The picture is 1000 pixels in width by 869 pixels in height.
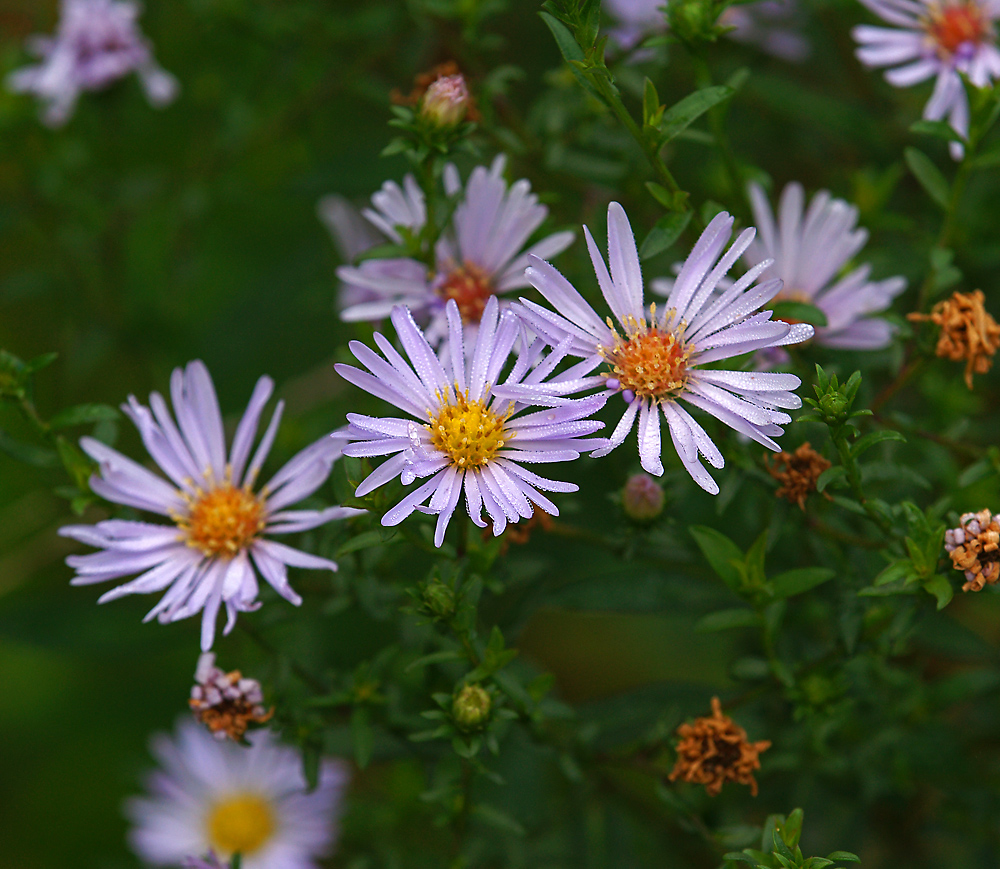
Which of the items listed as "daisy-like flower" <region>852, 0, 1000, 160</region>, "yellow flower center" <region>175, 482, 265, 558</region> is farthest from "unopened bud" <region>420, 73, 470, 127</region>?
"daisy-like flower" <region>852, 0, 1000, 160</region>

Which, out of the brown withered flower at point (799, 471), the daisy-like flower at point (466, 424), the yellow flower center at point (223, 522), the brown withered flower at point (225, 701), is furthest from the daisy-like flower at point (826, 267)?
the brown withered flower at point (225, 701)

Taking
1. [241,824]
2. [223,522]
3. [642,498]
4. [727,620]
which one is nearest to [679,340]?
[642,498]

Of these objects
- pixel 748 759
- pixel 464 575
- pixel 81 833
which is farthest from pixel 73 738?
pixel 748 759

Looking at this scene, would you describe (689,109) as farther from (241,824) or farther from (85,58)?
(241,824)

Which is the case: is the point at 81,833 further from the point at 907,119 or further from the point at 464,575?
the point at 907,119

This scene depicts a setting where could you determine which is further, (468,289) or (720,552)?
(468,289)
